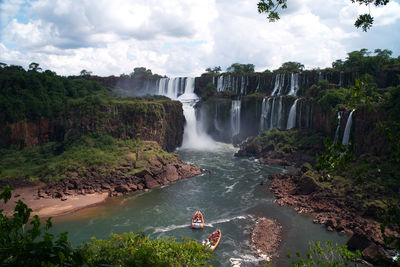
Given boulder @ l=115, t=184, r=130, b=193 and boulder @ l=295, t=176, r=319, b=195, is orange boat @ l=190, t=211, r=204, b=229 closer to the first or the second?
boulder @ l=115, t=184, r=130, b=193

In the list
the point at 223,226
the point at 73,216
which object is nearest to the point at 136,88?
the point at 73,216

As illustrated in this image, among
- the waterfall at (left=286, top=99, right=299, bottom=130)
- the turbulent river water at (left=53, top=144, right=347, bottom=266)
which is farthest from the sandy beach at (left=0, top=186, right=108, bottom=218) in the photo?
the waterfall at (left=286, top=99, right=299, bottom=130)

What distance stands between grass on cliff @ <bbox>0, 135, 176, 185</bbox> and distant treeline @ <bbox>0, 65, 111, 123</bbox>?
3.98 metres

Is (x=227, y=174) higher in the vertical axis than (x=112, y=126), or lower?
lower

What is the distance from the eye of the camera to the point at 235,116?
5241cm

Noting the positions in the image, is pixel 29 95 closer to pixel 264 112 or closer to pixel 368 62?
pixel 264 112

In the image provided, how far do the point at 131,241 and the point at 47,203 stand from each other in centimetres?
1651

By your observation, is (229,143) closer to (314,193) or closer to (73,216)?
(314,193)

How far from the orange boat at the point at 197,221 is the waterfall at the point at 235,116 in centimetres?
3173

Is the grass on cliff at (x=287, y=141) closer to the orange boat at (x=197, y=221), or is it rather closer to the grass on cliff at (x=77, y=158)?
the grass on cliff at (x=77, y=158)

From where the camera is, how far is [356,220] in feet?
66.7

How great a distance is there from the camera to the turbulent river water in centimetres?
1856

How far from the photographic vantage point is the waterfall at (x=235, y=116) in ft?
171

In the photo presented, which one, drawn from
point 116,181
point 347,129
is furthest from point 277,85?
point 116,181
